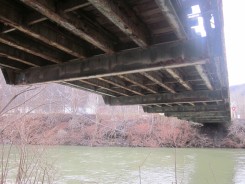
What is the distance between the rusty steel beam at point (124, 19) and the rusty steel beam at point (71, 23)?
50 cm

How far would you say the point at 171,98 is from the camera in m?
9.48

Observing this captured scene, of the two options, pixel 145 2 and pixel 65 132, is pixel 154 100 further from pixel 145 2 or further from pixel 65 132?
pixel 65 132

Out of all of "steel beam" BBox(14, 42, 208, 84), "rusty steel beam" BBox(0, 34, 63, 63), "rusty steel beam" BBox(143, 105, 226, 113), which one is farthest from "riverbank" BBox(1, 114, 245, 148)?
"rusty steel beam" BBox(0, 34, 63, 63)

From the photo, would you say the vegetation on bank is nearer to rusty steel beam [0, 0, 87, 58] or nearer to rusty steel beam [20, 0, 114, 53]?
rusty steel beam [0, 0, 87, 58]

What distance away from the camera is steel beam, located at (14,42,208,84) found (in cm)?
444

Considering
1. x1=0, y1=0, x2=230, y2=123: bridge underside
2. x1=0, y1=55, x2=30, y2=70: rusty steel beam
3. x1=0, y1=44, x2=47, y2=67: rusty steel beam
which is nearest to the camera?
x1=0, y1=0, x2=230, y2=123: bridge underside

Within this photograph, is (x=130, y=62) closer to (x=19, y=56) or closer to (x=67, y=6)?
(x=67, y=6)

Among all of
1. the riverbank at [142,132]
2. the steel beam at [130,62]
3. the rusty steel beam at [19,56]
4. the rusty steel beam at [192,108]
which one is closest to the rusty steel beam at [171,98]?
the rusty steel beam at [192,108]

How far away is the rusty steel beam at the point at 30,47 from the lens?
4355 mm

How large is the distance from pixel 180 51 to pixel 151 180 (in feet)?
28.8

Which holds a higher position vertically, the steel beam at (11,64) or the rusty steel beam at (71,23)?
the steel beam at (11,64)

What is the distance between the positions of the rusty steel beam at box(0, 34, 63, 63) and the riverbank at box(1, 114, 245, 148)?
22.3 metres

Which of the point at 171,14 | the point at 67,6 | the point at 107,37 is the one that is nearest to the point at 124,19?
the point at 171,14

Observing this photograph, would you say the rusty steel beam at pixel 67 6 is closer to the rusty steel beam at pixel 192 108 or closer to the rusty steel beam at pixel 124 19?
the rusty steel beam at pixel 124 19
